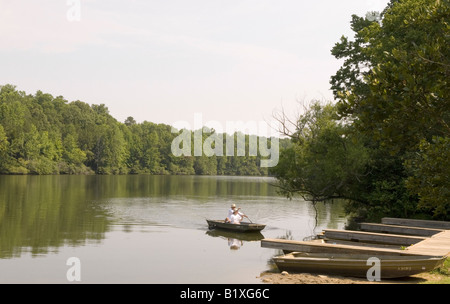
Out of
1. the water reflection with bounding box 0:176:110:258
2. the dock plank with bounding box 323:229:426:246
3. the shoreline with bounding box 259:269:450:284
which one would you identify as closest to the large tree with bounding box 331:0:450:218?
the shoreline with bounding box 259:269:450:284

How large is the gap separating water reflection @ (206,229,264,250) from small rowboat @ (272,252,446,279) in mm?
9690

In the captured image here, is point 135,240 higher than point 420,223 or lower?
lower

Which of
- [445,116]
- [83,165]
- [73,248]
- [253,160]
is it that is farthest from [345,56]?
[253,160]

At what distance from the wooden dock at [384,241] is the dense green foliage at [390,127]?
4.80ft

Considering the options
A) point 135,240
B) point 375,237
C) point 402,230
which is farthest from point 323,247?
point 135,240

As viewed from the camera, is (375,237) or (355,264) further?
(375,237)

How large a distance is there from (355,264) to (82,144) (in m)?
132

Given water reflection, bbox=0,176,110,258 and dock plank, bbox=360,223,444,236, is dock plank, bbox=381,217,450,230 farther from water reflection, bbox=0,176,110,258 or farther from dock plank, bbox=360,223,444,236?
water reflection, bbox=0,176,110,258

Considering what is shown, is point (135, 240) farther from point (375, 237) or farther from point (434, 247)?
point (434, 247)

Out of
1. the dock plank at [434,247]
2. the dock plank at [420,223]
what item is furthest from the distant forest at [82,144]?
the dock plank at [434,247]

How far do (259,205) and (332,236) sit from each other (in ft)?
102

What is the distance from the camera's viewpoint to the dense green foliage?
10.7 metres

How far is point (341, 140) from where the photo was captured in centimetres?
3319

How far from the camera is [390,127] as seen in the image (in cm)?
1117
